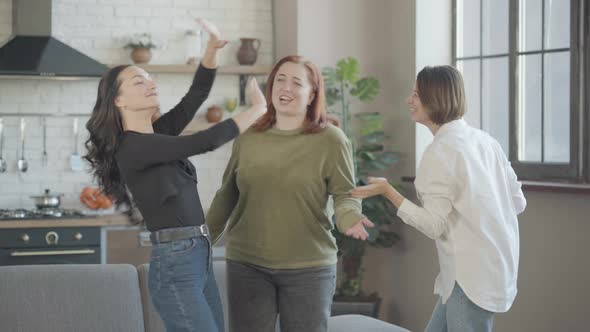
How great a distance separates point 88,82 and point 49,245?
1.34 metres

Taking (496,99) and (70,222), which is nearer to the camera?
(496,99)

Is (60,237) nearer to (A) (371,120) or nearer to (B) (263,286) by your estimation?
(A) (371,120)

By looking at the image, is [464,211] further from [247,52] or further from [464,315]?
[247,52]

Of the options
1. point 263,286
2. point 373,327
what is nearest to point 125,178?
point 263,286

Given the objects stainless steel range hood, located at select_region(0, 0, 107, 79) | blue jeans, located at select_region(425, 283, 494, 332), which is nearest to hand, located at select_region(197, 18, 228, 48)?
blue jeans, located at select_region(425, 283, 494, 332)

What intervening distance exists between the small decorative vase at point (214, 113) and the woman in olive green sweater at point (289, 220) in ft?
11.9

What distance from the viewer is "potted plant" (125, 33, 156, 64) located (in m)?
6.27

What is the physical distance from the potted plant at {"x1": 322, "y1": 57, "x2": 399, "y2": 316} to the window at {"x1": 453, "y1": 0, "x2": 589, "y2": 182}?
614 millimetres

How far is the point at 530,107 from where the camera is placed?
16.0 ft

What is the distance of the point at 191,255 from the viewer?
8.13 ft

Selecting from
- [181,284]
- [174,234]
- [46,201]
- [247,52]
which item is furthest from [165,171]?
[247,52]

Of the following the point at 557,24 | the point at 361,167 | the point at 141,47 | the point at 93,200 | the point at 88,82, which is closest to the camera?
the point at 557,24

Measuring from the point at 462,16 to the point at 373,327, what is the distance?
8.41 ft

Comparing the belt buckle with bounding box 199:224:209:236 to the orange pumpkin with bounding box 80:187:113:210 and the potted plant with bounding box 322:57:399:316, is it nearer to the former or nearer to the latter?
the potted plant with bounding box 322:57:399:316
